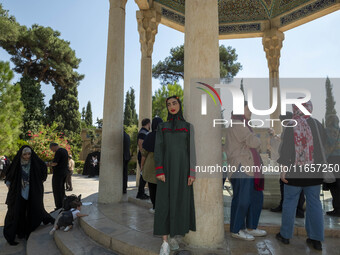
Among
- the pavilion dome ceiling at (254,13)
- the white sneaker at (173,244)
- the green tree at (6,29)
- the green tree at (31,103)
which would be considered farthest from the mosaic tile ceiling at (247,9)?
the green tree at (31,103)

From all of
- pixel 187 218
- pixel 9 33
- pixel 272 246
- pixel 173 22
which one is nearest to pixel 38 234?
pixel 187 218

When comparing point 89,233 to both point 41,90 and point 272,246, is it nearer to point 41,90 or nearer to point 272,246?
point 272,246

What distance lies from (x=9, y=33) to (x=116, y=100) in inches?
722

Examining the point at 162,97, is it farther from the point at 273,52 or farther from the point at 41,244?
the point at 41,244

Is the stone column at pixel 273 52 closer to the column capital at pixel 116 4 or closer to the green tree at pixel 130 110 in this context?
the column capital at pixel 116 4

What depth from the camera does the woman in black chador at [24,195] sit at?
360cm

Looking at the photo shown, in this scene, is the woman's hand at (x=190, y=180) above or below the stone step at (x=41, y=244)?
above

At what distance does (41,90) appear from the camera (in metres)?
22.7

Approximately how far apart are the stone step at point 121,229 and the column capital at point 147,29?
17.3 feet

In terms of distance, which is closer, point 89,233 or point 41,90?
point 89,233

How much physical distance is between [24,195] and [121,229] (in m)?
1.81

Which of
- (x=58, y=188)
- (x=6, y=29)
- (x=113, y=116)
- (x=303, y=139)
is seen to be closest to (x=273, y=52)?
(x=113, y=116)

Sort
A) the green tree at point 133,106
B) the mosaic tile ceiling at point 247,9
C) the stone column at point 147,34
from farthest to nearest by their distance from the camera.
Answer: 1. the green tree at point 133,106
2. the mosaic tile ceiling at point 247,9
3. the stone column at point 147,34

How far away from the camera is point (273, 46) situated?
8.80 metres
